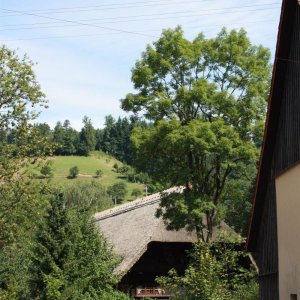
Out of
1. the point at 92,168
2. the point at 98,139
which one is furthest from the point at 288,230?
the point at 98,139

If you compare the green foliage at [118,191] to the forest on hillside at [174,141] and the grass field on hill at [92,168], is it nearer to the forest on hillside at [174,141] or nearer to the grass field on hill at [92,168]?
the grass field on hill at [92,168]

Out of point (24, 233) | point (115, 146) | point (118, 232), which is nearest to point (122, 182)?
point (115, 146)

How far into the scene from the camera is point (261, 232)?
55.5ft

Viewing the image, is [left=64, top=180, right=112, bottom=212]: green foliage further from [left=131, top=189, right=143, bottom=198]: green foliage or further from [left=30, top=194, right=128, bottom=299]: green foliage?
[left=30, top=194, right=128, bottom=299]: green foliage

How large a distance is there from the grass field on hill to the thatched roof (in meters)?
93.5

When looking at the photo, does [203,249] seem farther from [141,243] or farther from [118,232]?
[118,232]

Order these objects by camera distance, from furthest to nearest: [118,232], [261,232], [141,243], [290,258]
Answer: [118,232] → [141,243] → [261,232] → [290,258]

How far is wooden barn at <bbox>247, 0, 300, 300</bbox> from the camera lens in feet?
47.2

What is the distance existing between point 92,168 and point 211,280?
135 m

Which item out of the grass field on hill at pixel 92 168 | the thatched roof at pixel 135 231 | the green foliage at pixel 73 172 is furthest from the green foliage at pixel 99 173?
the thatched roof at pixel 135 231

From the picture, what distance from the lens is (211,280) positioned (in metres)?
24.6

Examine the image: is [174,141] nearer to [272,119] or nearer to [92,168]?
[272,119]

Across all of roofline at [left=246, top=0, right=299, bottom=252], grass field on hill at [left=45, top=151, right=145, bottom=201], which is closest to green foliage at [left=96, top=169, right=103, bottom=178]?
grass field on hill at [left=45, top=151, right=145, bottom=201]

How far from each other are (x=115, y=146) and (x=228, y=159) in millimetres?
146001
